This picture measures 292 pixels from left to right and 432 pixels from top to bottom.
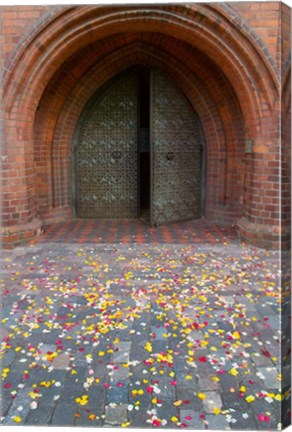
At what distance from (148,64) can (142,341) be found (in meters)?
5.92

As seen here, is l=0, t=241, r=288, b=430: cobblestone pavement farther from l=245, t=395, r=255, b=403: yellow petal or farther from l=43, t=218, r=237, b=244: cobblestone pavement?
l=43, t=218, r=237, b=244: cobblestone pavement

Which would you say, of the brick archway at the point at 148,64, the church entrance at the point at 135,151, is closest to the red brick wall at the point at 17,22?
the brick archway at the point at 148,64

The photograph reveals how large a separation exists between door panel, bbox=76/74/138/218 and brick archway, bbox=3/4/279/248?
0.36 meters

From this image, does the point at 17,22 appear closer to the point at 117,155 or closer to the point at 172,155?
the point at 117,155

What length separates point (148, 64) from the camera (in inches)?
316

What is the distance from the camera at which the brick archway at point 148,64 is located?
6148 mm

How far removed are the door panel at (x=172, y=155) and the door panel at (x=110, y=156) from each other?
760mm

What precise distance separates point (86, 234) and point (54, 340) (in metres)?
3.82

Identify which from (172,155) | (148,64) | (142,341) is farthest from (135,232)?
(142,341)

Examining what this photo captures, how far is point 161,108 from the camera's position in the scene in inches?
316

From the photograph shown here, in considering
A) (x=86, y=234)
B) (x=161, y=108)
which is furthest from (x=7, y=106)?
(x=161, y=108)

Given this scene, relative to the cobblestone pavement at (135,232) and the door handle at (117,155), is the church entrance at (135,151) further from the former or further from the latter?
the cobblestone pavement at (135,232)

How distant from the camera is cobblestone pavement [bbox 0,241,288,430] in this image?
2764mm

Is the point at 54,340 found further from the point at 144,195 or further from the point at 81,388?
the point at 144,195
